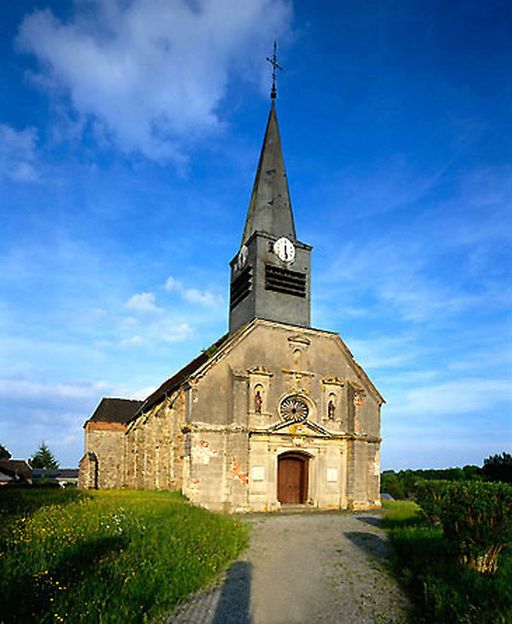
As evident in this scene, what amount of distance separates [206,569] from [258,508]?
36.8 feet

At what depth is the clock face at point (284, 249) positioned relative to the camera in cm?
2384

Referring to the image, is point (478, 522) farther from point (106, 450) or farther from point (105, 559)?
point (106, 450)

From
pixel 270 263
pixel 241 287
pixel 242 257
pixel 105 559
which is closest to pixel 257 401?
pixel 241 287

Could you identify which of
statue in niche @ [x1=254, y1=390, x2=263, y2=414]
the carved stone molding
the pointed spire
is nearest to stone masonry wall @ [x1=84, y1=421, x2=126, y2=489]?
statue in niche @ [x1=254, y1=390, x2=263, y2=414]

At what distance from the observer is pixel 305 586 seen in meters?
9.12

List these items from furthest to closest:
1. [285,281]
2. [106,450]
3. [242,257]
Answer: [106,450]
[242,257]
[285,281]

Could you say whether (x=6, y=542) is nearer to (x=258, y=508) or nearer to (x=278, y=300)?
(x=258, y=508)

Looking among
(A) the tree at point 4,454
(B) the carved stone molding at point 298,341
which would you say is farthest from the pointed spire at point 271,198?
(A) the tree at point 4,454

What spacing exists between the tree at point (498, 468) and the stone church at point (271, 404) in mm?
16577

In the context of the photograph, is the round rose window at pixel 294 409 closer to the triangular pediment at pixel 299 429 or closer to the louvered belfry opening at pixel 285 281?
the triangular pediment at pixel 299 429

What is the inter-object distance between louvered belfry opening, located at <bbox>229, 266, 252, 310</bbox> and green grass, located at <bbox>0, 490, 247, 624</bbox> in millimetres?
11990

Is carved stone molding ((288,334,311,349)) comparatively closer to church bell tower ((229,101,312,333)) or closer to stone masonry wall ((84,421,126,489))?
church bell tower ((229,101,312,333))

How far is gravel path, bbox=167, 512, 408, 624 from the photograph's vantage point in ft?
25.0

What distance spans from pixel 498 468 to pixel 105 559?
3443 cm
